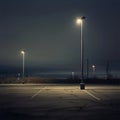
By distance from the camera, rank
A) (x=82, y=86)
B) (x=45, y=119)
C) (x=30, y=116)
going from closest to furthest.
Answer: (x=45, y=119)
(x=30, y=116)
(x=82, y=86)

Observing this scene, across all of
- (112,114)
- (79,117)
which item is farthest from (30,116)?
(112,114)

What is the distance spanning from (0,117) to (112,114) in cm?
484

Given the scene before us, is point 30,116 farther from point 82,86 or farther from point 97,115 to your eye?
point 82,86

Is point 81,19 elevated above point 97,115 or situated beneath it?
elevated above

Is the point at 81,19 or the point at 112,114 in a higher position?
the point at 81,19

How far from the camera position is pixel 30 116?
1609 centimetres

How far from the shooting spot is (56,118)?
1527 cm

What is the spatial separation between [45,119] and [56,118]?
50 cm

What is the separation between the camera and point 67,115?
16.3 m

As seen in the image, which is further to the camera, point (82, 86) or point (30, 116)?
point (82, 86)

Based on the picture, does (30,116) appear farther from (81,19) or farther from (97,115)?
(81,19)

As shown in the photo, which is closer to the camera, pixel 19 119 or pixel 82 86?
pixel 19 119

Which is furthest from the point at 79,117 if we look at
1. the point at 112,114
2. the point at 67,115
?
the point at 112,114

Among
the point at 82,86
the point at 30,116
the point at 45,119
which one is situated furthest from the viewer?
the point at 82,86
